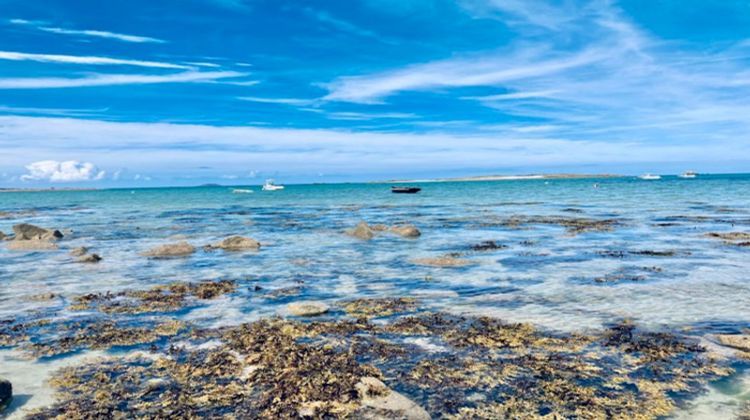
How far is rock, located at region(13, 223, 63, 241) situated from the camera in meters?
38.8

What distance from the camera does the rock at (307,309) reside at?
54.3 feet

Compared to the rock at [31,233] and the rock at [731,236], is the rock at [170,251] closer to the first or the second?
the rock at [31,233]

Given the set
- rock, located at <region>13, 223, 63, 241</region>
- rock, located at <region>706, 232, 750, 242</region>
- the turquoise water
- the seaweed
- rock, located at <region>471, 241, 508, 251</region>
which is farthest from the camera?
rock, located at <region>13, 223, 63, 241</region>

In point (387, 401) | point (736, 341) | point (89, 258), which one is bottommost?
point (89, 258)

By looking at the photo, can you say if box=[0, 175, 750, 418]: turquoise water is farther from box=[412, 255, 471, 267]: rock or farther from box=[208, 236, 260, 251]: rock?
box=[208, 236, 260, 251]: rock

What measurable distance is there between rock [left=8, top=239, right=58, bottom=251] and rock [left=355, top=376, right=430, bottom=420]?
31.9m

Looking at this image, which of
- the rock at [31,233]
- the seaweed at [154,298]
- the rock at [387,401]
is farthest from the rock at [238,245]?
the rock at [387,401]

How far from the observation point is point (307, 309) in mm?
16656

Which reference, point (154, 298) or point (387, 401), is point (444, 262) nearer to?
point (154, 298)

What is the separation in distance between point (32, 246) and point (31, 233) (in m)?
5.65

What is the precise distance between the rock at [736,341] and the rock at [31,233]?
41.8 m

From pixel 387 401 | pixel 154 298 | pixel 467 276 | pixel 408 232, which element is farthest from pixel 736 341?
pixel 408 232

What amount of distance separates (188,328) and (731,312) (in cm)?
1629

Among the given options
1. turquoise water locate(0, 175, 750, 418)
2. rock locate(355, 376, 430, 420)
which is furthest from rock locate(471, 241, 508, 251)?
rock locate(355, 376, 430, 420)
